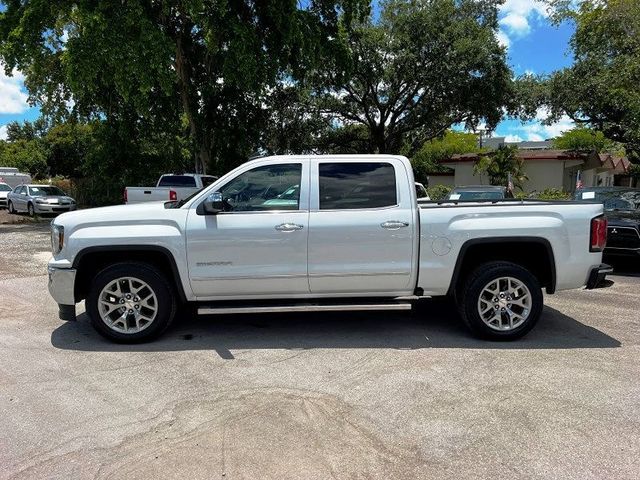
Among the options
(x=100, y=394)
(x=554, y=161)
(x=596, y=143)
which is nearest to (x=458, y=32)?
(x=554, y=161)

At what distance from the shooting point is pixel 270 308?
5375 mm

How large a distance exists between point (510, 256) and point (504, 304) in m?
0.57

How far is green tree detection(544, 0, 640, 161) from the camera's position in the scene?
1394cm

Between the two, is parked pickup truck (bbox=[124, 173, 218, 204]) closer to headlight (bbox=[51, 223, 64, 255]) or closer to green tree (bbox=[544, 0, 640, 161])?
headlight (bbox=[51, 223, 64, 255])

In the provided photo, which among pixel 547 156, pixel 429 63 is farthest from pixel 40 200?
pixel 547 156

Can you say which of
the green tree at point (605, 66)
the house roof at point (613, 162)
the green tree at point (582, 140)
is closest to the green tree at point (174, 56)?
the green tree at point (605, 66)

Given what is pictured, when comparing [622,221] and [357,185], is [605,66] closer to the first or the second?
[622,221]

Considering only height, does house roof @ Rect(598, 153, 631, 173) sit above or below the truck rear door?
above

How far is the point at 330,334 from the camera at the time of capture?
18.9 feet

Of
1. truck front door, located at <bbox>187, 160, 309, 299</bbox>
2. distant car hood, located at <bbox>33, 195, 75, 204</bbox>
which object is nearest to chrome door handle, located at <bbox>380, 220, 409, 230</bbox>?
truck front door, located at <bbox>187, 160, 309, 299</bbox>

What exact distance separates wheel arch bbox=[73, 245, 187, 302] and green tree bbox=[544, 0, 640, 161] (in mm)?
12274

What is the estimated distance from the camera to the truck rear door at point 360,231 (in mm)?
5355

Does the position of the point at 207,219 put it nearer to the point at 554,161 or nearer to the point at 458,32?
the point at 458,32

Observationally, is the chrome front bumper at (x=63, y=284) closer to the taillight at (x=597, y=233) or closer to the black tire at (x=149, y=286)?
the black tire at (x=149, y=286)
